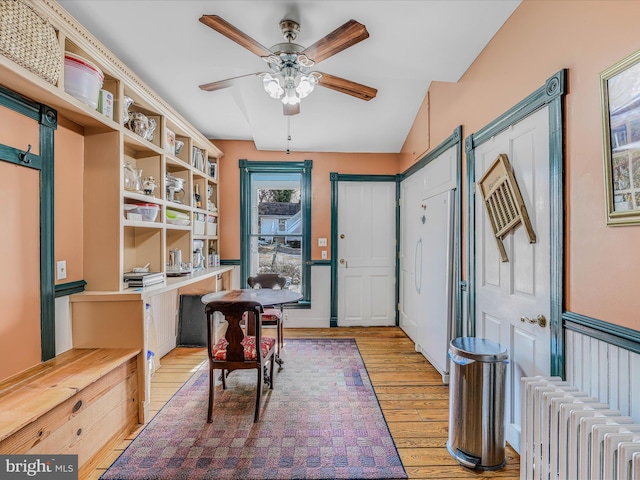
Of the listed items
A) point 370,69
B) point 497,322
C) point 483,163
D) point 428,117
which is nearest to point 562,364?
point 497,322

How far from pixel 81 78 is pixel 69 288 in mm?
1361

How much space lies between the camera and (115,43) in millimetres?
2357

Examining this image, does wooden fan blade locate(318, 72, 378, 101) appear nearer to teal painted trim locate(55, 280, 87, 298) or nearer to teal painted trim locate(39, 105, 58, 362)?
teal painted trim locate(39, 105, 58, 362)

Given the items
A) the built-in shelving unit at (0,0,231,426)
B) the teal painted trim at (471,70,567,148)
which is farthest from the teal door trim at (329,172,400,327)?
the teal painted trim at (471,70,567,148)

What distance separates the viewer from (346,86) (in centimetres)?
241

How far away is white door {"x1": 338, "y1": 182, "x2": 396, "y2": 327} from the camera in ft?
15.4

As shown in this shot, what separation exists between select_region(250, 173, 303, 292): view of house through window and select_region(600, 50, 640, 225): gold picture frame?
146 inches

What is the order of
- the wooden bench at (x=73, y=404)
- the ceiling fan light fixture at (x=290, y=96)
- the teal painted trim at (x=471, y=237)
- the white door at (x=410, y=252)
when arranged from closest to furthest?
the wooden bench at (x=73, y=404) → the ceiling fan light fixture at (x=290, y=96) → the teal painted trim at (x=471, y=237) → the white door at (x=410, y=252)

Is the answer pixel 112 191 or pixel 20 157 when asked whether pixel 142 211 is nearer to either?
pixel 112 191

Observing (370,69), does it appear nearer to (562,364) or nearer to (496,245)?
(496,245)

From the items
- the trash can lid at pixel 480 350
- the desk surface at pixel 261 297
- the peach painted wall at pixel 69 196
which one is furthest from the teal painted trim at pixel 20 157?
the trash can lid at pixel 480 350

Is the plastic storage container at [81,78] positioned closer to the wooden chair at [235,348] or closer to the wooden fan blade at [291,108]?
the wooden fan blade at [291,108]

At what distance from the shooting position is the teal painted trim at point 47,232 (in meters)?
1.97

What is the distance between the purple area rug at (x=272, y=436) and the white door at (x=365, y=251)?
169 cm
